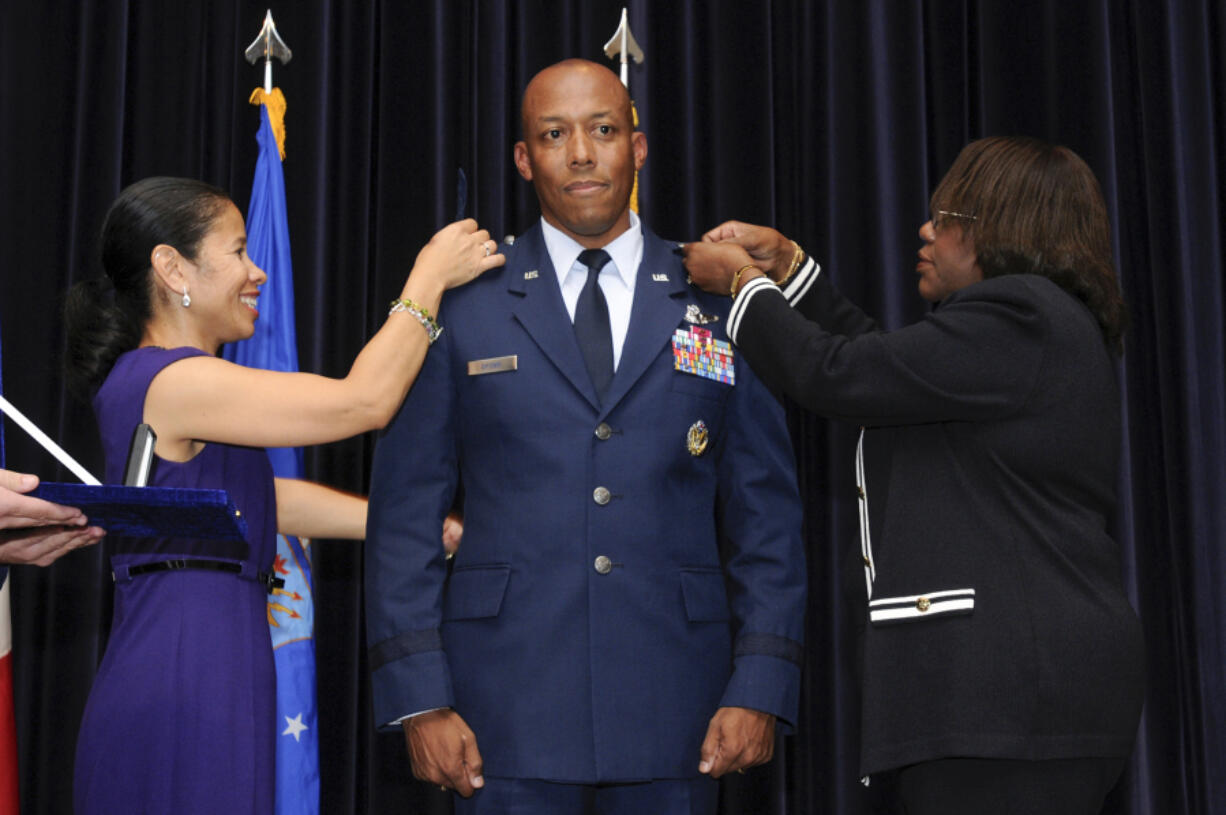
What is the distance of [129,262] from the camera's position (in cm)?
Result: 220

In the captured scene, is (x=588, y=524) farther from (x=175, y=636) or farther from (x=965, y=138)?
(x=965, y=138)

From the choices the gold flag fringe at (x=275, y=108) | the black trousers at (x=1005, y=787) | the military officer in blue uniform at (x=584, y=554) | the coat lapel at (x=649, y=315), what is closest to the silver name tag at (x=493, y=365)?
the military officer in blue uniform at (x=584, y=554)

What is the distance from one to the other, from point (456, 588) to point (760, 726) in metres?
0.55

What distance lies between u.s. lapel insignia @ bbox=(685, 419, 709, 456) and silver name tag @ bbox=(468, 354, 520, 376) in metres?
0.32

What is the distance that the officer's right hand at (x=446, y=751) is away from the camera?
1974mm

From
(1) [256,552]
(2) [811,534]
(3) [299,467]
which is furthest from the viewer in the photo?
(2) [811,534]

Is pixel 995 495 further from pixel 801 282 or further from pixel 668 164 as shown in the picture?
pixel 668 164

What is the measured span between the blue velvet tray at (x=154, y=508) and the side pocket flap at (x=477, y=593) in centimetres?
44

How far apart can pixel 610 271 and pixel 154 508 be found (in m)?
0.96

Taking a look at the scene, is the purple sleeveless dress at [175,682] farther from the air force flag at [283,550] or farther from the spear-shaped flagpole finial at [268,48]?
the spear-shaped flagpole finial at [268,48]

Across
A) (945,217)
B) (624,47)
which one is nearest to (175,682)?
(945,217)

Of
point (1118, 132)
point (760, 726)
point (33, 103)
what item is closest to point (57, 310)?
point (33, 103)

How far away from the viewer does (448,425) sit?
7.07 ft

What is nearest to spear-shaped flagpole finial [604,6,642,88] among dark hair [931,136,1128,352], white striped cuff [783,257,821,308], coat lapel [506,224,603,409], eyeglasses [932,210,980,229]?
white striped cuff [783,257,821,308]
